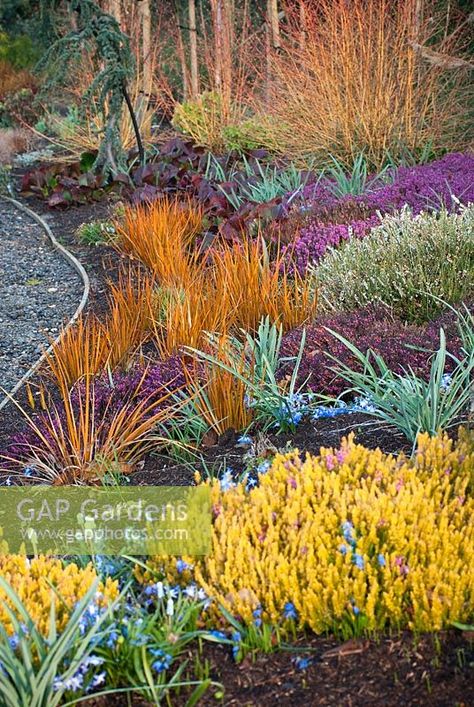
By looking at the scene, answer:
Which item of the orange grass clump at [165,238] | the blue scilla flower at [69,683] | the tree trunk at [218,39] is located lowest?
the blue scilla flower at [69,683]

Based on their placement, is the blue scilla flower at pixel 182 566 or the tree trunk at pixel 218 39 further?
the tree trunk at pixel 218 39

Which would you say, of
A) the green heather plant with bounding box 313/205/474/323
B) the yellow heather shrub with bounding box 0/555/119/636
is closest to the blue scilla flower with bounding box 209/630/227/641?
the yellow heather shrub with bounding box 0/555/119/636

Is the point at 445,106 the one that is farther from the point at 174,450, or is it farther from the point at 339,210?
the point at 174,450

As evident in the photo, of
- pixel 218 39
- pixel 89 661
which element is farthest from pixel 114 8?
pixel 89 661

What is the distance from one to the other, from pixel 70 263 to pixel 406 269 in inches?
132

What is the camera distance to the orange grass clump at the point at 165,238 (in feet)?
18.0

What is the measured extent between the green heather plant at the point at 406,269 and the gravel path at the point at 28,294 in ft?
5.45

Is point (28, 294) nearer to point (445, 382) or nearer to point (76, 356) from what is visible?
point (76, 356)

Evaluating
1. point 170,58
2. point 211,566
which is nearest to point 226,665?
point 211,566

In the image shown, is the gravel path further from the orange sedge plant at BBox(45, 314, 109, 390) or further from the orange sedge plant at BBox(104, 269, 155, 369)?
the orange sedge plant at BBox(104, 269, 155, 369)

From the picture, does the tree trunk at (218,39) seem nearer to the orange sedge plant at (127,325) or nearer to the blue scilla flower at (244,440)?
the orange sedge plant at (127,325)

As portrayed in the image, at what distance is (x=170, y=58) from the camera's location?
49.6 feet

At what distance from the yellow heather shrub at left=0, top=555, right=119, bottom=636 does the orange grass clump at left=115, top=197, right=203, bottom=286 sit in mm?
2957

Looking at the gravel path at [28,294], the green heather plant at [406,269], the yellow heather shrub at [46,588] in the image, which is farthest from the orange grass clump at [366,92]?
the yellow heather shrub at [46,588]
